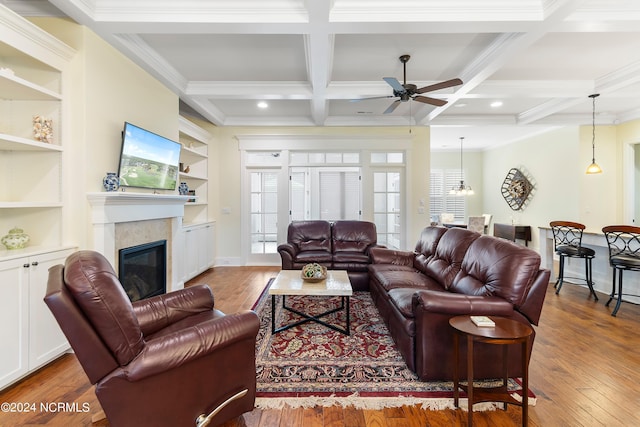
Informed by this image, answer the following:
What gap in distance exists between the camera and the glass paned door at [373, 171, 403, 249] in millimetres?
6141

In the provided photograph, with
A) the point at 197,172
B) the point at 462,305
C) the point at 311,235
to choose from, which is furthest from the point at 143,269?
the point at 462,305

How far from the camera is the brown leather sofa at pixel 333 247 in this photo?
424cm

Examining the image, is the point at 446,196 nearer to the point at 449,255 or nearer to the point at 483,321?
the point at 449,255

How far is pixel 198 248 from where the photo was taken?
514cm

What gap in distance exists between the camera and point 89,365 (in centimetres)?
127

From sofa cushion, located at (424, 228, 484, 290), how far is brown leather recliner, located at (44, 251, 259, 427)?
205 cm

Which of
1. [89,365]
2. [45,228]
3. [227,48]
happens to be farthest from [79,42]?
[89,365]

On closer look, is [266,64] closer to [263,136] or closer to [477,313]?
[263,136]

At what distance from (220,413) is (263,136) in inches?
203

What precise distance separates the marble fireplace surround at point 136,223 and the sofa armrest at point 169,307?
3.64ft

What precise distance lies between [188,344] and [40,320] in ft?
5.65

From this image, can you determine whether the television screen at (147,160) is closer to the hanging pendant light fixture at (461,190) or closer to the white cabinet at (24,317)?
the white cabinet at (24,317)

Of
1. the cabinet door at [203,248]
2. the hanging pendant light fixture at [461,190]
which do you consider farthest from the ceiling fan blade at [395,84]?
the hanging pendant light fixture at [461,190]

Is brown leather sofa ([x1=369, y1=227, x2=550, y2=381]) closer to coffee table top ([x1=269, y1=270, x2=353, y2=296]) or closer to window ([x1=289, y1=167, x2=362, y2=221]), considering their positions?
coffee table top ([x1=269, y1=270, x2=353, y2=296])
